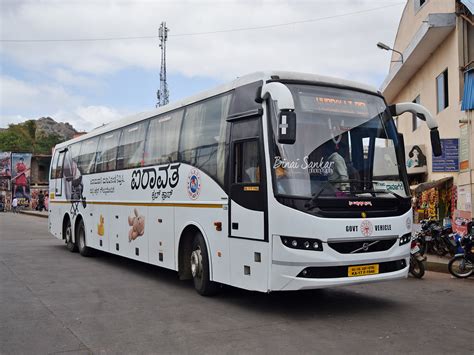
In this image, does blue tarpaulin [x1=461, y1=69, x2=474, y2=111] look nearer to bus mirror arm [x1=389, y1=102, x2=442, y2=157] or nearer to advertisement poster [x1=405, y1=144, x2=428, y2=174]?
advertisement poster [x1=405, y1=144, x2=428, y2=174]

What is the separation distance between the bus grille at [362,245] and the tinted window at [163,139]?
3838 mm

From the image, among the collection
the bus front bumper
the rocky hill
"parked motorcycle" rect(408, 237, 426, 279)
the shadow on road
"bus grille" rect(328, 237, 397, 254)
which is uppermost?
the rocky hill

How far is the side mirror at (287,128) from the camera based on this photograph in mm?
6309

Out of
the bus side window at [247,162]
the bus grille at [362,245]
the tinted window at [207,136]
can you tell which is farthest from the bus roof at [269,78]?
the bus grille at [362,245]

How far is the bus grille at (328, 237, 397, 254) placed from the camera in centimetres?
677

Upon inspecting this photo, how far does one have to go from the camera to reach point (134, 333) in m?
6.29

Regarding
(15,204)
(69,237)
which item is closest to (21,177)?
(15,204)

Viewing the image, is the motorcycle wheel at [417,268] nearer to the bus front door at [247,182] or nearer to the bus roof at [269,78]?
the bus roof at [269,78]

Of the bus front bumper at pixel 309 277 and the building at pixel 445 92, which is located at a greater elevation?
the building at pixel 445 92

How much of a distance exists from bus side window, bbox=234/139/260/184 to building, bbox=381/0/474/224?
25.1 feet

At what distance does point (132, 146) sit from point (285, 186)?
5.67m

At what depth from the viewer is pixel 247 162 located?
746 centimetres

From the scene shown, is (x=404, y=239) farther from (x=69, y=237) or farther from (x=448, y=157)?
(x=69, y=237)

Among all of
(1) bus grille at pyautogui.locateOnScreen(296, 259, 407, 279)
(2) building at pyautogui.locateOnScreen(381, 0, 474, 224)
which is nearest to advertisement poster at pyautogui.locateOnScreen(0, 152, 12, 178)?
(2) building at pyautogui.locateOnScreen(381, 0, 474, 224)
